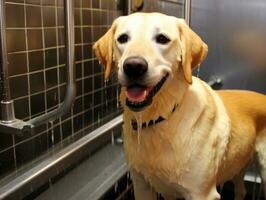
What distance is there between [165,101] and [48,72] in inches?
24.8

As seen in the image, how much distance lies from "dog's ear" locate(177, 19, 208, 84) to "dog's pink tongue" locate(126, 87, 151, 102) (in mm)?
130

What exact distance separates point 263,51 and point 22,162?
1.52 meters

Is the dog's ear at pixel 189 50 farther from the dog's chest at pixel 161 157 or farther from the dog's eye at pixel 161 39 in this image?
the dog's chest at pixel 161 157

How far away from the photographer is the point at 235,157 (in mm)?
1372

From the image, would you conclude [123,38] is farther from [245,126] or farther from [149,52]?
[245,126]

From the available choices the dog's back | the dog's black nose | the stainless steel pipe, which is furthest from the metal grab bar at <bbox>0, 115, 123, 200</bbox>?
the dog's back

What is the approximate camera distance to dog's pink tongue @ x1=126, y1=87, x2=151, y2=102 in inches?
42.1

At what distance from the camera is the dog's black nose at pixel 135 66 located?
1.00m

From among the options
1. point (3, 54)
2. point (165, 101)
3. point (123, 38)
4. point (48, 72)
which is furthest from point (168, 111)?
point (48, 72)

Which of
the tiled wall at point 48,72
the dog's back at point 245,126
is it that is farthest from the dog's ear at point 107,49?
the dog's back at point 245,126

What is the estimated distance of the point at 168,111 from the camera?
117 centimetres

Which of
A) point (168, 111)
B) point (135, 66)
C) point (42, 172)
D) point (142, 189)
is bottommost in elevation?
point (142, 189)

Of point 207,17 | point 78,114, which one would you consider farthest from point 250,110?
point 207,17

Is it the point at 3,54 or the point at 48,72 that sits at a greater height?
the point at 3,54
